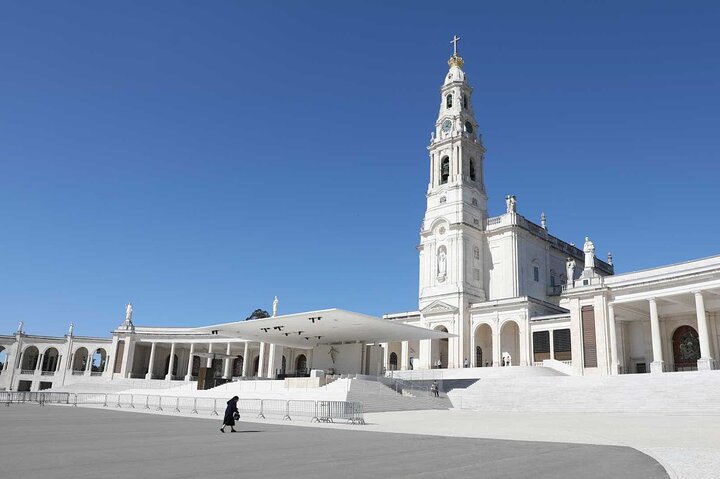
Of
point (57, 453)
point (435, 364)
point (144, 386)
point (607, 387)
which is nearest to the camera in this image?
point (57, 453)

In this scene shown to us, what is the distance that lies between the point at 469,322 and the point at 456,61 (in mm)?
32311

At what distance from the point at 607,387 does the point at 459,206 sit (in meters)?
29.7

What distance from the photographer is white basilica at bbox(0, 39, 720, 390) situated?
40188mm

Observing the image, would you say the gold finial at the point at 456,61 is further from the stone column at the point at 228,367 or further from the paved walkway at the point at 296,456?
the paved walkway at the point at 296,456

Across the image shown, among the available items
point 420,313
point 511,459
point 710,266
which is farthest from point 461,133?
point 511,459

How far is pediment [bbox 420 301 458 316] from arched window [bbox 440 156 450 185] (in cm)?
1417

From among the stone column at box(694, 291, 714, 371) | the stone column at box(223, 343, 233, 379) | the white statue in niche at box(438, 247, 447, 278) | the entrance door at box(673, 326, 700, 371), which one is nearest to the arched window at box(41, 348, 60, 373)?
the stone column at box(223, 343, 233, 379)

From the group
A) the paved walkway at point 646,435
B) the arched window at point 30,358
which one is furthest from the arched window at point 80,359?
the paved walkway at point 646,435

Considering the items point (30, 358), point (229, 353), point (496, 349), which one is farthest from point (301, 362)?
point (30, 358)

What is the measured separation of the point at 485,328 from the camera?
56.3 meters

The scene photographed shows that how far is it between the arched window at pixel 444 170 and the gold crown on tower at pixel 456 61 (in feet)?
42.0

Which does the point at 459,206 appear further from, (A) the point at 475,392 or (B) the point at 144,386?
(B) the point at 144,386

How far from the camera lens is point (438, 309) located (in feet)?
183

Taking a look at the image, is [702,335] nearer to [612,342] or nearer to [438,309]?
[612,342]
